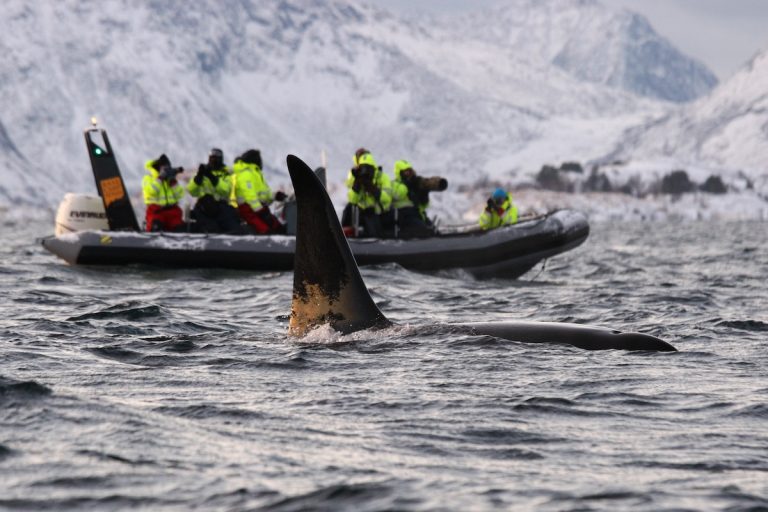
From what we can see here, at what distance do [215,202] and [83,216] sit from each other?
107 inches

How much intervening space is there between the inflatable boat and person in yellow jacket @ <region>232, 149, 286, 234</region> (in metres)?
0.86

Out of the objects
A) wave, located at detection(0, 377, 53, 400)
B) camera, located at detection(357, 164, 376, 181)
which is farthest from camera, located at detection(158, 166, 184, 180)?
wave, located at detection(0, 377, 53, 400)

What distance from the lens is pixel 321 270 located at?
36.6ft

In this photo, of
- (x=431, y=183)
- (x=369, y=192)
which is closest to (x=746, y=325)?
(x=431, y=183)

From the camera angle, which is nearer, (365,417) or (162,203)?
(365,417)

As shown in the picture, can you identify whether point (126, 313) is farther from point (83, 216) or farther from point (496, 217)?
point (496, 217)

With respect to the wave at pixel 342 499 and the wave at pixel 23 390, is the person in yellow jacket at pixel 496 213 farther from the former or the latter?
the wave at pixel 342 499

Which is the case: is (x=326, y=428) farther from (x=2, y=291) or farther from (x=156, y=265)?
(x=156, y=265)

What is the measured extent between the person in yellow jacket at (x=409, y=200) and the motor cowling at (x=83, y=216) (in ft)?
18.4

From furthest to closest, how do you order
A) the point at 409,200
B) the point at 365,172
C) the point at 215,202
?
1. the point at 215,202
2. the point at 409,200
3. the point at 365,172

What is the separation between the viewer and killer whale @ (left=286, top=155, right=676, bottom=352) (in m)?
10.9

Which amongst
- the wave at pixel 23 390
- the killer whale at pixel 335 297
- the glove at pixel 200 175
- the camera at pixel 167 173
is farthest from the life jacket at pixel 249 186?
the wave at pixel 23 390

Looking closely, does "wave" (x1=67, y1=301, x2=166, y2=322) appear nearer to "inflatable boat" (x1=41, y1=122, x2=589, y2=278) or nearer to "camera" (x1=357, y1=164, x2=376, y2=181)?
"inflatable boat" (x1=41, y1=122, x2=589, y2=278)

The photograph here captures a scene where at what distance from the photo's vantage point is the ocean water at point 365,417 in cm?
662
